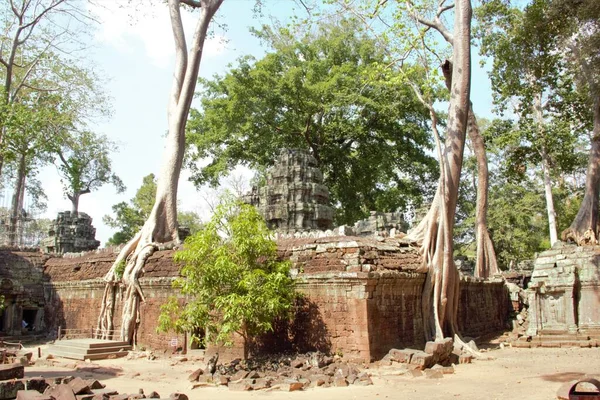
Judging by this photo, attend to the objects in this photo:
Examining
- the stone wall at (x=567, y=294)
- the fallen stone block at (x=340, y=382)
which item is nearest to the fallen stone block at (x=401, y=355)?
the fallen stone block at (x=340, y=382)

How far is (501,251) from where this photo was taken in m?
27.2

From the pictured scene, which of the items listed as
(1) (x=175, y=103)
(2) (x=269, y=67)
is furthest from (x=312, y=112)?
(1) (x=175, y=103)

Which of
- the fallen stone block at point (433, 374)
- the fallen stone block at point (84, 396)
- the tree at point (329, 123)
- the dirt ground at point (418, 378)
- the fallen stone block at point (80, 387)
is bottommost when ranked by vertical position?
the dirt ground at point (418, 378)

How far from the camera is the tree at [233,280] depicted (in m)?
9.66

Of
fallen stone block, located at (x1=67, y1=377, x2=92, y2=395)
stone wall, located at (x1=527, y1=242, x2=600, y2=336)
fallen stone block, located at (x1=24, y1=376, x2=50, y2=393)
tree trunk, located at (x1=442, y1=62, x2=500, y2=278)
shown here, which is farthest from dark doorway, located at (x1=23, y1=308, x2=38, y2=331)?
stone wall, located at (x1=527, y1=242, x2=600, y2=336)

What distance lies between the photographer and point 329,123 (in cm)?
2675

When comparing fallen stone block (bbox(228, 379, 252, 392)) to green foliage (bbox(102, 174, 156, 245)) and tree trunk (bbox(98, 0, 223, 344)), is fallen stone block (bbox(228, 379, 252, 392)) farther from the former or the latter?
green foliage (bbox(102, 174, 156, 245))

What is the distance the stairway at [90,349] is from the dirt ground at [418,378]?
41cm

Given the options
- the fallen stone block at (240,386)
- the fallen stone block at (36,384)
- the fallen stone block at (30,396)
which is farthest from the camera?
the fallen stone block at (240,386)

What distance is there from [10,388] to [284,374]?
4178 mm

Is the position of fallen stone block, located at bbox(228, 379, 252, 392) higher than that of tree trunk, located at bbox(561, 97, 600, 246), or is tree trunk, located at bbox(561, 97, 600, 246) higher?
tree trunk, located at bbox(561, 97, 600, 246)

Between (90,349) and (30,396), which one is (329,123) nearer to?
(90,349)

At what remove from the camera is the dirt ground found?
8070mm

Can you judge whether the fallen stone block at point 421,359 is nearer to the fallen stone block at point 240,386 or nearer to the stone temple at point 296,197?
the fallen stone block at point 240,386
